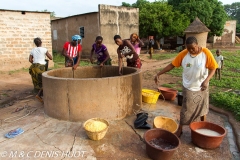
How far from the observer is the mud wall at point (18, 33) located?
431 inches

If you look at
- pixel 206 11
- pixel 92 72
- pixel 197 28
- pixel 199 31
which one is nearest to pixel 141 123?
pixel 92 72

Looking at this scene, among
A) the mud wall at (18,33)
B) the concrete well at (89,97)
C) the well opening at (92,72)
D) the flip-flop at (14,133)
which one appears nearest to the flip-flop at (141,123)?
the concrete well at (89,97)

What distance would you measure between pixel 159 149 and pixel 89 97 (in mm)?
1703

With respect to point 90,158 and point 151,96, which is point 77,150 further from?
point 151,96

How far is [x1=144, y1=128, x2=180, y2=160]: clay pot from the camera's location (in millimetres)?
2931

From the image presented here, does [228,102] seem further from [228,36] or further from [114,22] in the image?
[228,36]

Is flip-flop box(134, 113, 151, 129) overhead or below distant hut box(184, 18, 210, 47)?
below

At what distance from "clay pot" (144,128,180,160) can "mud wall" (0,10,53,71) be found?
10.1 m

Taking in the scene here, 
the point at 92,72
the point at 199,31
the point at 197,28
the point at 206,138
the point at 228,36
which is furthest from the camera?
the point at 228,36

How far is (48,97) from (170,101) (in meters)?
3.06

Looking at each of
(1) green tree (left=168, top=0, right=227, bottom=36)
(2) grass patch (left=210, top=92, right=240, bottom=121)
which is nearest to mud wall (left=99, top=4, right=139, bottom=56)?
(1) green tree (left=168, top=0, right=227, bottom=36)

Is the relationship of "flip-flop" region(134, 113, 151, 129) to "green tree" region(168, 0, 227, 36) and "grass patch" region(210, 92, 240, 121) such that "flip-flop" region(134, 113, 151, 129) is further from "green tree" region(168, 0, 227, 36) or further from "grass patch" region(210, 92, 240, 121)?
"green tree" region(168, 0, 227, 36)

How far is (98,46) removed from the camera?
5676mm

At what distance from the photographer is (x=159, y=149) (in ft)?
9.59
